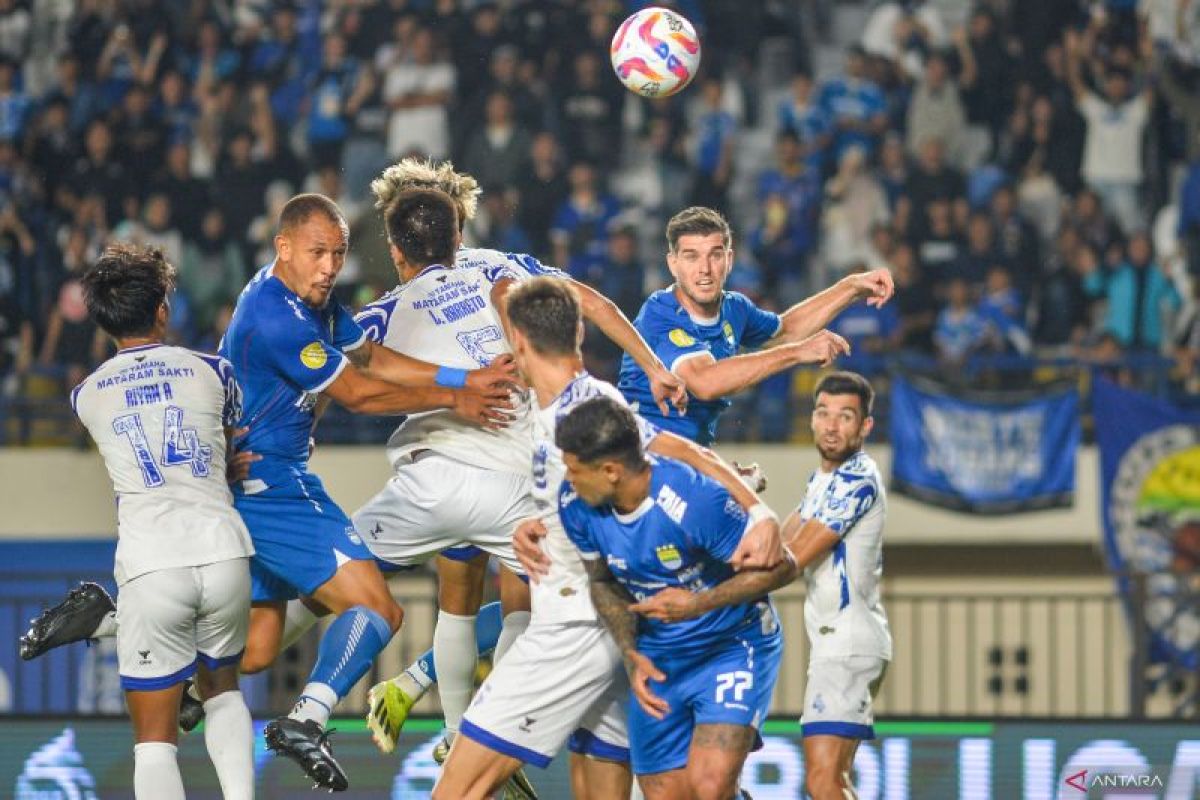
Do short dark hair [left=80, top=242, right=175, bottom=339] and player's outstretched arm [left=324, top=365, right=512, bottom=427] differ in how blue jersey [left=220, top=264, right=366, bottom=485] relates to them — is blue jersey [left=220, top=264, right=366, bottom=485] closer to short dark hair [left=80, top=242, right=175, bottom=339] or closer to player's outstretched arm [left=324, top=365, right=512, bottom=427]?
player's outstretched arm [left=324, top=365, right=512, bottom=427]

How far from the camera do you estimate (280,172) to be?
15.3 metres

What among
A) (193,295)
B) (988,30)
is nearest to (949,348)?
(988,30)

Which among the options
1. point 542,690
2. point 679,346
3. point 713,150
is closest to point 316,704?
point 542,690

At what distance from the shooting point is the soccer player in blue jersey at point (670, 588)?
6.14 metres

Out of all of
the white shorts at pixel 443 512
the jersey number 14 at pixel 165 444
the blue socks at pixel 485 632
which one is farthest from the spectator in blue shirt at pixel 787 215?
the jersey number 14 at pixel 165 444

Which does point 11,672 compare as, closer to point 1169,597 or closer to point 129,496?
point 129,496

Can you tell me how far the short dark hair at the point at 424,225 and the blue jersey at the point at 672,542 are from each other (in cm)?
151

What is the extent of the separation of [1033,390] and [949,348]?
3.13 feet

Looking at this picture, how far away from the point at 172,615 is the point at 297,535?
0.58 m

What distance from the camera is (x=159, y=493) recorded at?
22.4ft

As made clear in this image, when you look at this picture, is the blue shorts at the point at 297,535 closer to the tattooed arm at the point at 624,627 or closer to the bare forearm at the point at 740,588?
the tattooed arm at the point at 624,627

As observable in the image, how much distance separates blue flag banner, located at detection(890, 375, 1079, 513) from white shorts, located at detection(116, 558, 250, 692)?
6.82 metres

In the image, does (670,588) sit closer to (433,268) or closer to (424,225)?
(433,268)

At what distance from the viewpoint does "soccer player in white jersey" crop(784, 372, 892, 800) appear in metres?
7.87
